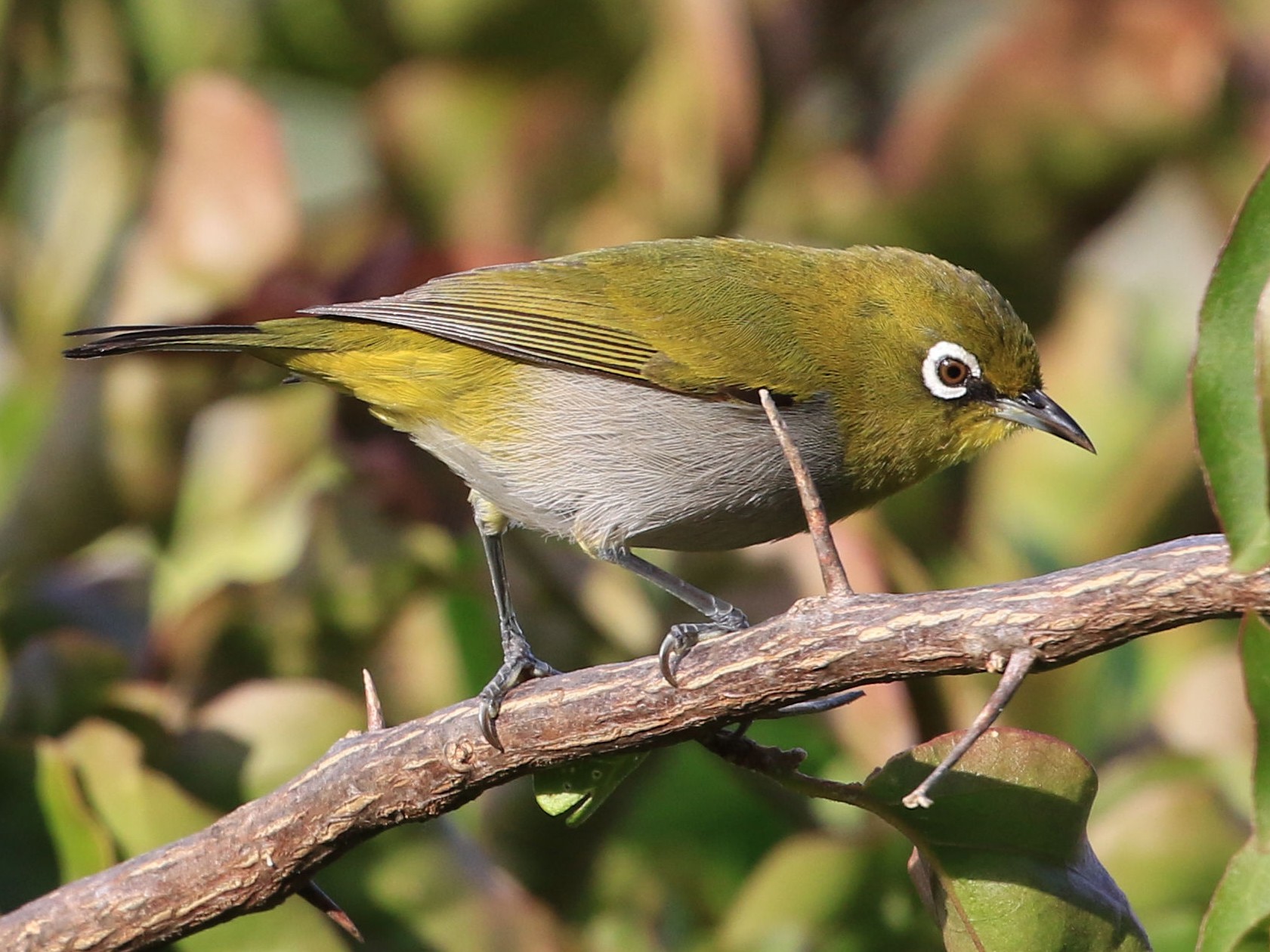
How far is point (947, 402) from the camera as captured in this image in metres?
3.22

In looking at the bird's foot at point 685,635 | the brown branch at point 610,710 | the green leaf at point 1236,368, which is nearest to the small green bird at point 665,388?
the bird's foot at point 685,635

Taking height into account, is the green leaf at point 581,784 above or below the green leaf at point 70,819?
above

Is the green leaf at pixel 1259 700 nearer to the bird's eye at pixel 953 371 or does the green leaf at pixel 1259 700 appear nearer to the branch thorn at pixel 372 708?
the branch thorn at pixel 372 708

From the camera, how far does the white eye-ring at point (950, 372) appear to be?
3215 millimetres

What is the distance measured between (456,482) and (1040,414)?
149 centimetres

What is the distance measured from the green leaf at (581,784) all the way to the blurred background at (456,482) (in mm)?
659

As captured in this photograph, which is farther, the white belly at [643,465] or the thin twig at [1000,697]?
the white belly at [643,465]

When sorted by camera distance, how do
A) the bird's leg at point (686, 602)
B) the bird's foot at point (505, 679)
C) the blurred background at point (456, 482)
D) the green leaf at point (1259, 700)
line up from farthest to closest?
the blurred background at point (456, 482) → the bird's foot at point (505, 679) → the bird's leg at point (686, 602) → the green leaf at point (1259, 700)

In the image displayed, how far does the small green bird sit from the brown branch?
723 mm

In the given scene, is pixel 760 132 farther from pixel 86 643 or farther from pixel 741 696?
pixel 741 696

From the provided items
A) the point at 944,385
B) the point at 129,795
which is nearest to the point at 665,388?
the point at 944,385

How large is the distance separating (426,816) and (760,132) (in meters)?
3.16

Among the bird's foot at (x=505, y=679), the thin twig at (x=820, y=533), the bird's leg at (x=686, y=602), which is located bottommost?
the bird's foot at (x=505, y=679)

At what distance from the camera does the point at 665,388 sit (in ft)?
10.5
